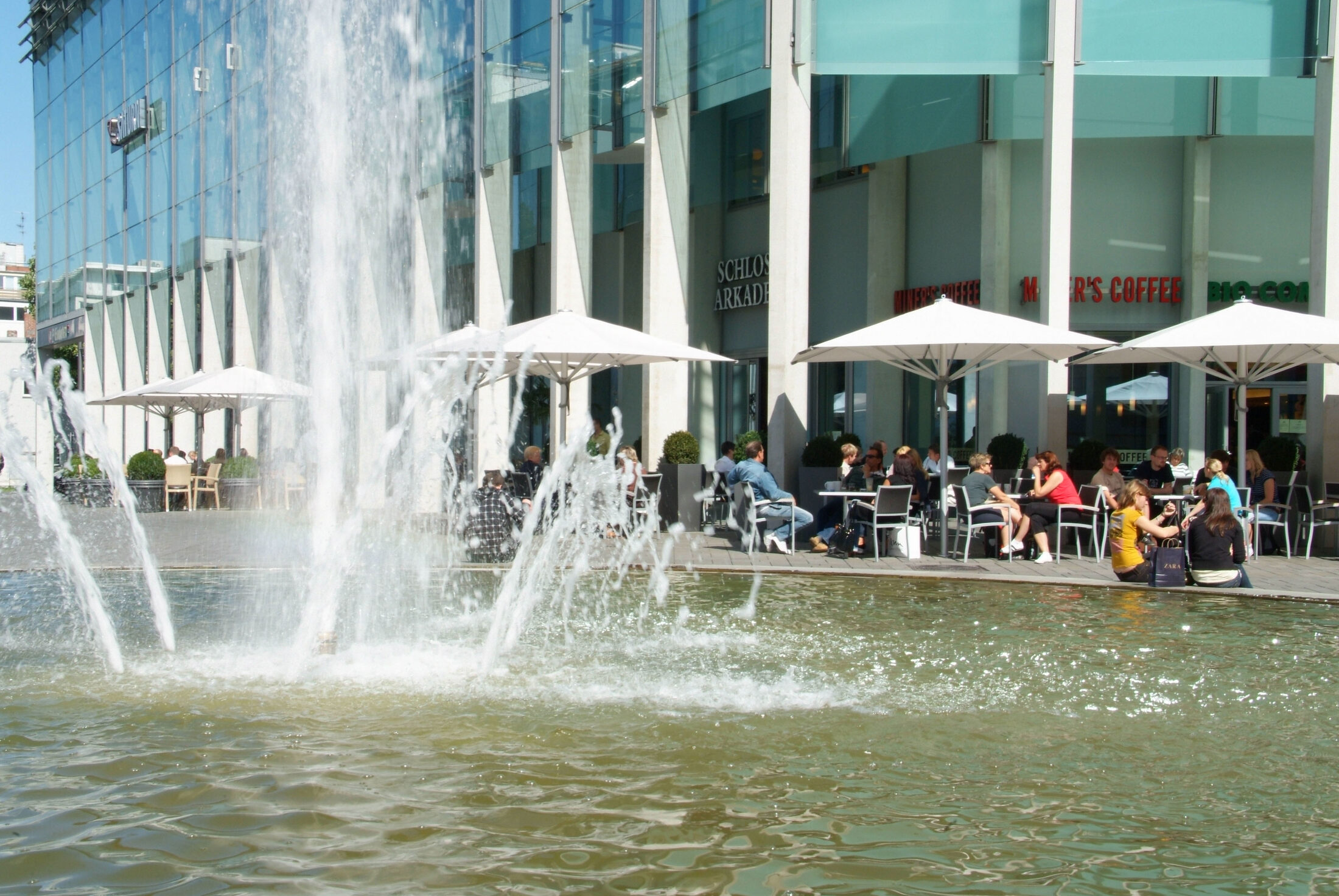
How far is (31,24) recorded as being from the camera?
49906 millimetres

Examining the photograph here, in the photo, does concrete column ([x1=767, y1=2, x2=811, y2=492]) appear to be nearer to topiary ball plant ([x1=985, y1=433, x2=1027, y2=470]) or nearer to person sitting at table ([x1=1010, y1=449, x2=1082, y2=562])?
topiary ball plant ([x1=985, y1=433, x2=1027, y2=470])

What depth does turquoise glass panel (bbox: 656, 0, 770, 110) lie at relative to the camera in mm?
17984

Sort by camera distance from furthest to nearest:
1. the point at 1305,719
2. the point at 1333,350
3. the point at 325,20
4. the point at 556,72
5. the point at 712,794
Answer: the point at 556,72 < the point at 1333,350 < the point at 325,20 < the point at 1305,719 < the point at 712,794

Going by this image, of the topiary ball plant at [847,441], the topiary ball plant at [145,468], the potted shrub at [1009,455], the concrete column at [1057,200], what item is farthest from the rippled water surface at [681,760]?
the topiary ball plant at [145,468]

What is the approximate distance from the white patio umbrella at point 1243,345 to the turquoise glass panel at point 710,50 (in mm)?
6704

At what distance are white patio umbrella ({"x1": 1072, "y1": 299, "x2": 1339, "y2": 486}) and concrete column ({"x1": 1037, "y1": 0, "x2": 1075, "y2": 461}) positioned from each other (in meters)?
1.65

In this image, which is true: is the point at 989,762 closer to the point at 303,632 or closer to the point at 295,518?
the point at 303,632

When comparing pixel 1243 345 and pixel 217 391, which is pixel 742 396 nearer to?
pixel 217 391

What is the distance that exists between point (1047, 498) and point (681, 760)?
9215 millimetres

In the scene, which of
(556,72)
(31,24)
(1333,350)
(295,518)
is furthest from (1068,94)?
(31,24)

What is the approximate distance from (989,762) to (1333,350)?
1000 centimetres

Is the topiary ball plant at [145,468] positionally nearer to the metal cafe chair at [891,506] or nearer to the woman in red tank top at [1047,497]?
the metal cafe chair at [891,506]

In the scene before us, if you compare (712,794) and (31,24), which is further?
(31,24)

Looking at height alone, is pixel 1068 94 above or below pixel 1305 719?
above
